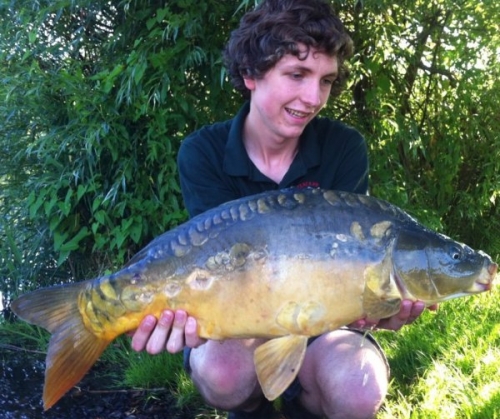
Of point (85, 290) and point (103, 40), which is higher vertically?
point (103, 40)

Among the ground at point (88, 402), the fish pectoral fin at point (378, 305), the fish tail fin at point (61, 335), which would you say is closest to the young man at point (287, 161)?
the fish pectoral fin at point (378, 305)

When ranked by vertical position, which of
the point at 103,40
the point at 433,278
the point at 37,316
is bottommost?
the point at 37,316

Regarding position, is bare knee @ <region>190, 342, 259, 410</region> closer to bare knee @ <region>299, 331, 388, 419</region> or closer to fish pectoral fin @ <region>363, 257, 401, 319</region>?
bare knee @ <region>299, 331, 388, 419</region>

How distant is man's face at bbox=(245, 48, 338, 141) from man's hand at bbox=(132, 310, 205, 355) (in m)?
0.54

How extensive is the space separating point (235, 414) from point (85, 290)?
1.96 feet

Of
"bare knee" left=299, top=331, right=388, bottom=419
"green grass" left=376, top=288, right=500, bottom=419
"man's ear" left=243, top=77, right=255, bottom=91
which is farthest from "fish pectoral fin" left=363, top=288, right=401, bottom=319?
"man's ear" left=243, top=77, right=255, bottom=91

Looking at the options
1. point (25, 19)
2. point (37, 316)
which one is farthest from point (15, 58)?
point (37, 316)

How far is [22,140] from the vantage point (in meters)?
2.93

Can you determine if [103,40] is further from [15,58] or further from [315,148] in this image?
[315,148]

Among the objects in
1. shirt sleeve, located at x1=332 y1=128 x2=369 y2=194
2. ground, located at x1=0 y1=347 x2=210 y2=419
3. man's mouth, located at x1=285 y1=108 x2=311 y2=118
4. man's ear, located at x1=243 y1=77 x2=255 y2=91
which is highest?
man's ear, located at x1=243 y1=77 x2=255 y2=91

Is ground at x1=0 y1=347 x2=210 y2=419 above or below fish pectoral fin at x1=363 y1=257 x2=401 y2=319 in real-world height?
below

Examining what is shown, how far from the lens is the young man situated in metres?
1.64

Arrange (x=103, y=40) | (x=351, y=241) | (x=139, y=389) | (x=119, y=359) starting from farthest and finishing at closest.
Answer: (x=103, y=40) → (x=119, y=359) → (x=139, y=389) → (x=351, y=241)

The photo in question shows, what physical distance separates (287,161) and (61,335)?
718 millimetres
